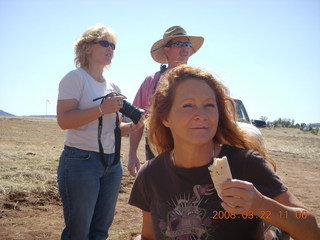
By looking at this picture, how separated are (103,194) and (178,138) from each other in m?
1.09

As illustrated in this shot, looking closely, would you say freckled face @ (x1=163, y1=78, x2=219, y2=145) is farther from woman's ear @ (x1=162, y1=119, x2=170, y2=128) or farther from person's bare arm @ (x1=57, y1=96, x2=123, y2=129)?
person's bare arm @ (x1=57, y1=96, x2=123, y2=129)

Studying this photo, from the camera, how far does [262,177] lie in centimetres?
179

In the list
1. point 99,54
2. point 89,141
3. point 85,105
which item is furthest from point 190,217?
point 99,54

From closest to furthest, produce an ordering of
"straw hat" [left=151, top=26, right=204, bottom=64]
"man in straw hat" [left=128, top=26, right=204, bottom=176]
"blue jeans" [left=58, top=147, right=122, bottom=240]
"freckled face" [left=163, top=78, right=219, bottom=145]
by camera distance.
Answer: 1. "freckled face" [left=163, top=78, right=219, bottom=145]
2. "blue jeans" [left=58, top=147, right=122, bottom=240]
3. "man in straw hat" [left=128, top=26, right=204, bottom=176]
4. "straw hat" [left=151, top=26, right=204, bottom=64]

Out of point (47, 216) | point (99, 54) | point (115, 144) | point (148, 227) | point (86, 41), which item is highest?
point (86, 41)

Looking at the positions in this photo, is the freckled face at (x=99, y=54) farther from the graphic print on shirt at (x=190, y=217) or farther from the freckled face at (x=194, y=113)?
the graphic print on shirt at (x=190, y=217)

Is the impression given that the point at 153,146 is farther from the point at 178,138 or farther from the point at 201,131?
the point at 201,131

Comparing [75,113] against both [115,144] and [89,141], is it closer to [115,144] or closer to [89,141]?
[89,141]

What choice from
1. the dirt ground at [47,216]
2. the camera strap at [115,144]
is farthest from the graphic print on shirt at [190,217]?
the dirt ground at [47,216]

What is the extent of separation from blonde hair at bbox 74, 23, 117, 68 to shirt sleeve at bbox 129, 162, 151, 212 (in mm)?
1375

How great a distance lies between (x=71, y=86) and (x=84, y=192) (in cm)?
82

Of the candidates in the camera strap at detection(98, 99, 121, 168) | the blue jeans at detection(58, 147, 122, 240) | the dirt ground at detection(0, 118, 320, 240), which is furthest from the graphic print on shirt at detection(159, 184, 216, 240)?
the dirt ground at detection(0, 118, 320, 240)

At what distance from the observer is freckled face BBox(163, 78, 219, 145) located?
1.97 metres

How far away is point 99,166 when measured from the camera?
2859 millimetres
